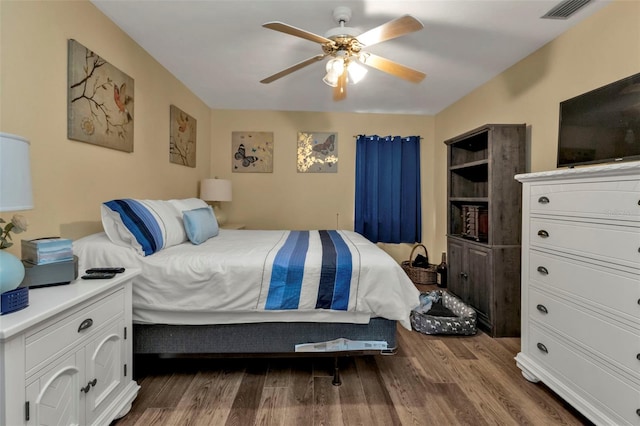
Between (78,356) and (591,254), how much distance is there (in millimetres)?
2368

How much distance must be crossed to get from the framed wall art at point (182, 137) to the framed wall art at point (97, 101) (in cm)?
71

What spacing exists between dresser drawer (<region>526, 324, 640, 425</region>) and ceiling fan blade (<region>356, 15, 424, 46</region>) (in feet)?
6.40

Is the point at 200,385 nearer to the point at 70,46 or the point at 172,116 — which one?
the point at 70,46

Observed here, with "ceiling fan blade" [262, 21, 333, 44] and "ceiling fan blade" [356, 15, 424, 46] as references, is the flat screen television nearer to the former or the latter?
"ceiling fan blade" [356, 15, 424, 46]

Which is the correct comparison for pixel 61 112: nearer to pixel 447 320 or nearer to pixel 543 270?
pixel 543 270

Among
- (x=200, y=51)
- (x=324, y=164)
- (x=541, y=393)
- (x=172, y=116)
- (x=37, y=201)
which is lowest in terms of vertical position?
(x=541, y=393)

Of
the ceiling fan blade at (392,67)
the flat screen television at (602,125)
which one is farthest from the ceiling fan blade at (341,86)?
the flat screen television at (602,125)

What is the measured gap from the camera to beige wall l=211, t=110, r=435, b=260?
172 inches

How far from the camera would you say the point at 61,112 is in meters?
Answer: 1.78

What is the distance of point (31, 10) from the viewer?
62.0 inches

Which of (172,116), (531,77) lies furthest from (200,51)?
(531,77)

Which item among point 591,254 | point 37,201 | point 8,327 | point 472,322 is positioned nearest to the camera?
point 8,327

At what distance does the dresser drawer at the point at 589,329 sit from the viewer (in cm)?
131

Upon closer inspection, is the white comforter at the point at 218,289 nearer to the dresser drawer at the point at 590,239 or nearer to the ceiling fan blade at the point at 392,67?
the dresser drawer at the point at 590,239
